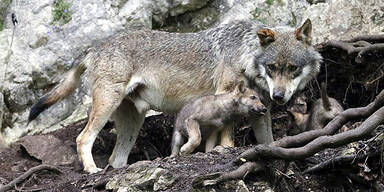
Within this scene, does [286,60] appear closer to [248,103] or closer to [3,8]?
[248,103]

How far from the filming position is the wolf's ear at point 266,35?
8125 millimetres

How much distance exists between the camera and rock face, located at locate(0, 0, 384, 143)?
1045 cm

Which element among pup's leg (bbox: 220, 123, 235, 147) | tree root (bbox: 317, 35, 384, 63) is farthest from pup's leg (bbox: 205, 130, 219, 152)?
tree root (bbox: 317, 35, 384, 63)

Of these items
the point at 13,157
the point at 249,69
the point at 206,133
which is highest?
the point at 249,69

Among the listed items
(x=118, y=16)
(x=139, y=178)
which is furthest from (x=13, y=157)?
(x=139, y=178)

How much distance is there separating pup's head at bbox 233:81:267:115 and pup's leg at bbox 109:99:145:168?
192 centimetres

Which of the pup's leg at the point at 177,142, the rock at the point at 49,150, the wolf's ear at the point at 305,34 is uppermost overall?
the wolf's ear at the point at 305,34

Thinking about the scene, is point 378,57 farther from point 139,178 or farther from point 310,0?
point 139,178

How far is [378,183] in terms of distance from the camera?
6.25 metres

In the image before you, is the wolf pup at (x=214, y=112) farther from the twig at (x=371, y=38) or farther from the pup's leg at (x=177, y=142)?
the twig at (x=371, y=38)

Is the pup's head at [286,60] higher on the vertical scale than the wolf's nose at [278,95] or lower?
higher

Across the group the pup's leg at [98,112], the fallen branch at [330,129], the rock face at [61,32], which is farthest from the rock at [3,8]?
the fallen branch at [330,129]

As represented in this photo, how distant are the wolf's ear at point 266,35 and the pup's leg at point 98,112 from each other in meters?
2.09

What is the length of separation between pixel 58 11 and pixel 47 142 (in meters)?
2.36
